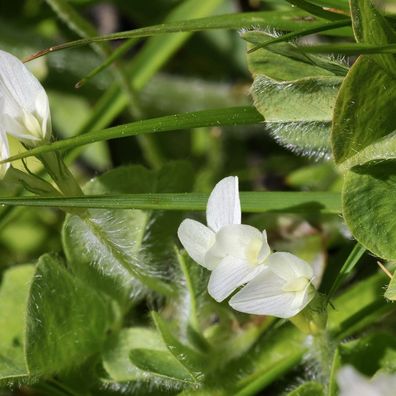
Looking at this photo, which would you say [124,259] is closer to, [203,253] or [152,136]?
[203,253]

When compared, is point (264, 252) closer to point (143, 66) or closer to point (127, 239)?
point (127, 239)

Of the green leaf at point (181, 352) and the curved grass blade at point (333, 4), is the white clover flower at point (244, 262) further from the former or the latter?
the curved grass blade at point (333, 4)

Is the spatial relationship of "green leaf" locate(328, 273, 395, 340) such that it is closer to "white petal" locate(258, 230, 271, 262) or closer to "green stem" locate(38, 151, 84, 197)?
"white petal" locate(258, 230, 271, 262)

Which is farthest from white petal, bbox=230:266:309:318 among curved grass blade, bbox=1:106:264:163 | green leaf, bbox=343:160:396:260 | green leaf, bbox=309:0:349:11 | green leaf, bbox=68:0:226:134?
green leaf, bbox=68:0:226:134

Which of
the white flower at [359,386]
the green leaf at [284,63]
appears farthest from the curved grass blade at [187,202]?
the white flower at [359,386]

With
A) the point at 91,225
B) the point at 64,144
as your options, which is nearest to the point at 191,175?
the point at 91,225

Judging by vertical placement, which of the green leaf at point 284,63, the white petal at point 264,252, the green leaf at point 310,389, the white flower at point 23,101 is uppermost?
the white flower at point 23,101
